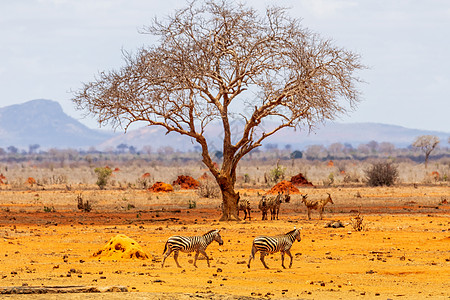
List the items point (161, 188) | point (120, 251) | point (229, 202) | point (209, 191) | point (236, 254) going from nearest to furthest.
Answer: point (120, 251), point (236, 254), point (229, 202), point (209, 191), point (161, 188)

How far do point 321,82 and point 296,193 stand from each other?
16525 mm

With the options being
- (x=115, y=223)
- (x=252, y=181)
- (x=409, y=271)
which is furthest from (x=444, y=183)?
(x=409, y=271)

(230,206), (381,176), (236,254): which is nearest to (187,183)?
(381,176)

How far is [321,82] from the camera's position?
27.7 meters

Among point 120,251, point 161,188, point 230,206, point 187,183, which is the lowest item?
point 120,251

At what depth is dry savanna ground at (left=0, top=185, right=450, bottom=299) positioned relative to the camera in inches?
533

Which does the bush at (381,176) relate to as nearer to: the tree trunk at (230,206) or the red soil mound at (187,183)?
the red soil mound at (187,183)

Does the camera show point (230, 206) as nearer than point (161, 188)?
Yes

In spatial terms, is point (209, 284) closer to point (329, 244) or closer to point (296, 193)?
point (329, 244)

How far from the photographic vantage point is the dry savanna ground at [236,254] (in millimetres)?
13531

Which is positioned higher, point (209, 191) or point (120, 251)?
point (209, 191)

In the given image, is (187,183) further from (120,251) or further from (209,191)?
(120,251)

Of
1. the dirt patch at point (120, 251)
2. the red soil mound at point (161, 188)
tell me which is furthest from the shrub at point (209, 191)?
the dirt patch at point (120, 251)

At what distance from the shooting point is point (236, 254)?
18.9 metres
